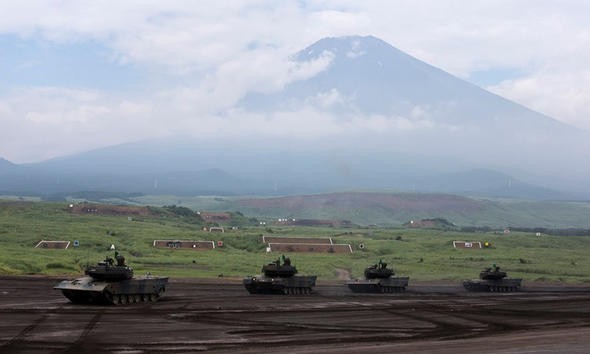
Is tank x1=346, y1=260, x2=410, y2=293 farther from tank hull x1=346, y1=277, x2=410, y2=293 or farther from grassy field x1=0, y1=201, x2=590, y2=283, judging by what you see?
grassy field x1=0, y1=201, x2=590, y2=283

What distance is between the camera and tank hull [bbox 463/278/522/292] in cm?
6575

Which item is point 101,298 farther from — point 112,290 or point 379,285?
point 379,285

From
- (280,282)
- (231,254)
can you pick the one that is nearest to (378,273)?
(280,282)

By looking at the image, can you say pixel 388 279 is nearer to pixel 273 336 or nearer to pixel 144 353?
pixel 273 336

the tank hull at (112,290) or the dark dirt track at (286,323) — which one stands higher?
the tank hull at (112,290)

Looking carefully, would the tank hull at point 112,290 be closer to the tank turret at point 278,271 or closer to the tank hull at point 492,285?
the tank turret at point 278,271

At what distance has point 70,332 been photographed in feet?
100.0

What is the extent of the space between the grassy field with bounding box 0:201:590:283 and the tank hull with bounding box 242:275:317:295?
13761 mm

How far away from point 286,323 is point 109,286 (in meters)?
12.0

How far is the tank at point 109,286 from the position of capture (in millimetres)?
42406

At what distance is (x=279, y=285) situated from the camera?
5562 centimetres

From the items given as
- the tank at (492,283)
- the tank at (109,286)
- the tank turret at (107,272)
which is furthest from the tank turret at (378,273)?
the tank turret at (107,272)

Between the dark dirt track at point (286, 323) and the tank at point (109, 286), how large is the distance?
1048mm

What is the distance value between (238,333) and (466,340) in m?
8.65
